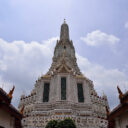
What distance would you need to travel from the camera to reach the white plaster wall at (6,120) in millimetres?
10734

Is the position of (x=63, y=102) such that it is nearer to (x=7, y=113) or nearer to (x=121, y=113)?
(x=7, y=113)

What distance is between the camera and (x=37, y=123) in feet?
118

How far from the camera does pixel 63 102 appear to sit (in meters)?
38.7

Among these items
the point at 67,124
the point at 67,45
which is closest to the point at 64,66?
the point at 67,45

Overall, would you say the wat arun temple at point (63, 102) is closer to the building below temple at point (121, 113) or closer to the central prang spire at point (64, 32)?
the central prang spire at point (64, 32)

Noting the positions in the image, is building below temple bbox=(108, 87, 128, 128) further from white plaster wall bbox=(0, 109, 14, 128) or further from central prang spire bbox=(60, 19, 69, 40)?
central prang spire bbox=(60, 19, 69, 40)

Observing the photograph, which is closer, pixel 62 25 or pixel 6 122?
pixel 6 122

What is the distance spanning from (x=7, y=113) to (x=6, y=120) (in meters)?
0.52

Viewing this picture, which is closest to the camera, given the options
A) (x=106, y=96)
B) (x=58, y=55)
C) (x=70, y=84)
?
(x=70, y=84)

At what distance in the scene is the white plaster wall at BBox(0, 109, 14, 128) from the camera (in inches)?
423

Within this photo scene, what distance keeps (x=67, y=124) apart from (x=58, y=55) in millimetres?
34157

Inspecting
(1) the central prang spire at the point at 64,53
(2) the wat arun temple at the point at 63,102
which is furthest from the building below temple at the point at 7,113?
(1) the central prang spire at the point at 64,53

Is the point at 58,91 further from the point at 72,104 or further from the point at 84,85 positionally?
the point at 84,85

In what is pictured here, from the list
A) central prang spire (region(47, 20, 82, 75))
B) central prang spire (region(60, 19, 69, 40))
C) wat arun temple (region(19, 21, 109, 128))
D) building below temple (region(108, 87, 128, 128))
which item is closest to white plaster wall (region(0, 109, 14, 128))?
building below temple (region(108, 87, 128, 128))
